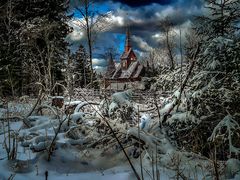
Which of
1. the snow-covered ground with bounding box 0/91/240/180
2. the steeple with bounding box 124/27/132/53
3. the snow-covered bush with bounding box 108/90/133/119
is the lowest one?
the snow-covered ground with bounding box 0/91/240/180

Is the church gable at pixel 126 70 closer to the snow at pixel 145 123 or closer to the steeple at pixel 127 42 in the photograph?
the steeple at pixel 127 42

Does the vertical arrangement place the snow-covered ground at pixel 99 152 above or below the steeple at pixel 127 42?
below

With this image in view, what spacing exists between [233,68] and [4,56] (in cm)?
1141

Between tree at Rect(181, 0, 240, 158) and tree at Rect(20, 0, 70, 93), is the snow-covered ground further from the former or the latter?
tree at Rect(20, 0, 70, 93)

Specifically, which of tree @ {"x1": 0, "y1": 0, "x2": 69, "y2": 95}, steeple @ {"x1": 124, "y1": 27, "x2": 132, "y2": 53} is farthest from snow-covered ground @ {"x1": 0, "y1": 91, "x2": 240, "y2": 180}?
steeple @ {"x1": 124, "y1": 27, "x2": 132, "y2": 53}

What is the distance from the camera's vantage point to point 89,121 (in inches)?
229

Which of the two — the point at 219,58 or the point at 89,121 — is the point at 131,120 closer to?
the point at 89,121

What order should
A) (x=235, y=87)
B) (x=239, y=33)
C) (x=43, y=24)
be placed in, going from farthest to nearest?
1. (x=43, y=24)
2. (x=239, y=33)
3. (x=235, y=87)

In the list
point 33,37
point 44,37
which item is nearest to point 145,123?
point 33,37

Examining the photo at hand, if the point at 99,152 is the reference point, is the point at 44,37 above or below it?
above

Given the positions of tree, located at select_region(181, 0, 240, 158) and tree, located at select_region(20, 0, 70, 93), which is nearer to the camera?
tree, located at select_region(181, 0, 240, 158)

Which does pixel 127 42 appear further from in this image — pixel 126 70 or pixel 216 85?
pixel 216 85

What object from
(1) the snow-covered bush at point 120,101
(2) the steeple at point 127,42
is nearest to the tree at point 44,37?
(1) the snow-covered bush at point 120,101

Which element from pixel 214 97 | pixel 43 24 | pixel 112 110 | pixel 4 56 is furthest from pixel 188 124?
pixel 43 24
